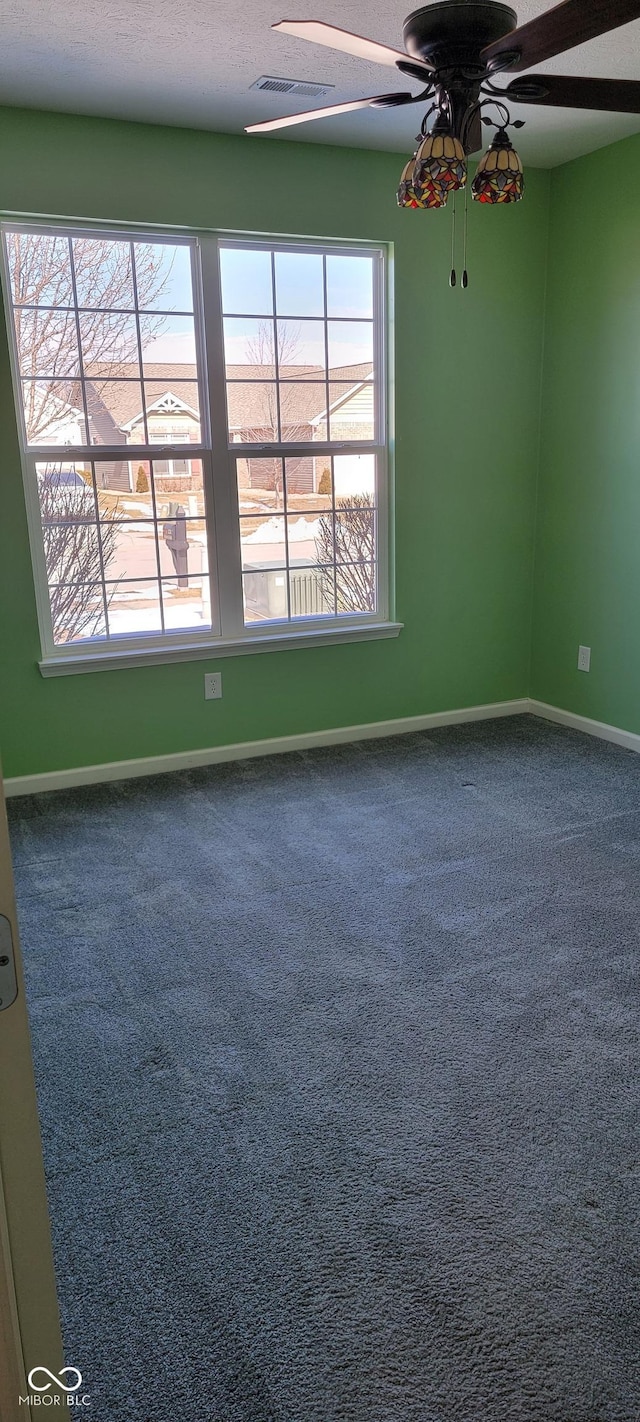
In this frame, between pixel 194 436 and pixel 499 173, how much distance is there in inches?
79.7

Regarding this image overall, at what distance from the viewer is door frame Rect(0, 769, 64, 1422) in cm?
76

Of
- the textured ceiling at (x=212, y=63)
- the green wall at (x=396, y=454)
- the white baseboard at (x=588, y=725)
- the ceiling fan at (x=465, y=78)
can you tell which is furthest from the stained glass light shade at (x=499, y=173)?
the white baseboard at (x=588, y=725)

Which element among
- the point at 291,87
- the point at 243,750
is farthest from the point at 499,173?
the point at 243,750

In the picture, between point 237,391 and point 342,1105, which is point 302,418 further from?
point 342,1105

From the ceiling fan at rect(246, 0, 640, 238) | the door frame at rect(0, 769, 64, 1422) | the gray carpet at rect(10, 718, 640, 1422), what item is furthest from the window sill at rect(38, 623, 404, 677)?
the door frame at rect(0, 769, 64, 1422)

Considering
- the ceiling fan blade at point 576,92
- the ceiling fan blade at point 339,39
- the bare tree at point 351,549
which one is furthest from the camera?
the bare tree at point 351,549

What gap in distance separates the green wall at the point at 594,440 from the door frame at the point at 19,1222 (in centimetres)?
389

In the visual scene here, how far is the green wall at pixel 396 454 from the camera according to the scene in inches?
138

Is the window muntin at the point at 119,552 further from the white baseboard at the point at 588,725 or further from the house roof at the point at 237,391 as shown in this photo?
the white baseboard at the point at 588,725

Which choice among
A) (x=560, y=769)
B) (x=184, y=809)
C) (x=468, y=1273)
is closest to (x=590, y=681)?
(x=560, y=769)

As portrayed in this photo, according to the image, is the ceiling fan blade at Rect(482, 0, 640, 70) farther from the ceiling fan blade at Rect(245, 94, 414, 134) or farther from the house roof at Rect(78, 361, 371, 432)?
the house roof at Rect(78, 361, 371, 432)

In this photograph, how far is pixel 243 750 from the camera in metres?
4.24

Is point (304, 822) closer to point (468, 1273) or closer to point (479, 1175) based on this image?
point (479, 1175)
